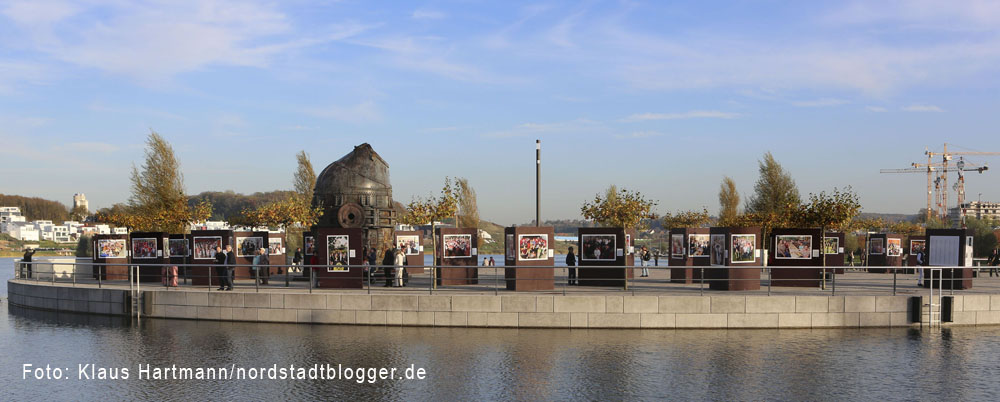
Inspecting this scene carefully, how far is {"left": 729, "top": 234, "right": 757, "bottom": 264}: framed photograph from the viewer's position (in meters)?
25.3

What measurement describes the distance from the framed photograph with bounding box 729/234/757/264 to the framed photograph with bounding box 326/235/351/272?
40.2 ft

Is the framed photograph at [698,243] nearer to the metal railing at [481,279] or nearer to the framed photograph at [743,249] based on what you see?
the metal railing at [481,279]

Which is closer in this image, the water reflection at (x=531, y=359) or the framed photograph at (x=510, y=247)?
the water reflection at (x=531, y=359)

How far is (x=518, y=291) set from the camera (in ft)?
77.8

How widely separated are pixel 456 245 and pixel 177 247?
11.4 metres

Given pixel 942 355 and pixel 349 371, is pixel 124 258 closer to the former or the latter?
pixel 349 371

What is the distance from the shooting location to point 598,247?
87.3 ft

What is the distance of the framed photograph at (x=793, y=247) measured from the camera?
26672 millimetres

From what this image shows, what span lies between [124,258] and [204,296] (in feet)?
39.9

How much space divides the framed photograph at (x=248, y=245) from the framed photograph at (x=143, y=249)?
12.2 ft

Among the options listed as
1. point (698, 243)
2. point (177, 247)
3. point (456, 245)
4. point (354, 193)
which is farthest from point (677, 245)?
point (177, 247)

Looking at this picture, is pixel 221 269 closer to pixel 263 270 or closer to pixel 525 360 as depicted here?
pixel 263 270

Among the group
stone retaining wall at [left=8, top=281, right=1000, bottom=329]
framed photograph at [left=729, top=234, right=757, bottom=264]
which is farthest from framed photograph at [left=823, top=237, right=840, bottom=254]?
stone retaining wall at [left=8, top=281, right=1000, bottom=329]

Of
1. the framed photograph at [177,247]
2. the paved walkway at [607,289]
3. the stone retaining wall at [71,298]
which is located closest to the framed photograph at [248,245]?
the paved walkway at [607,289]
